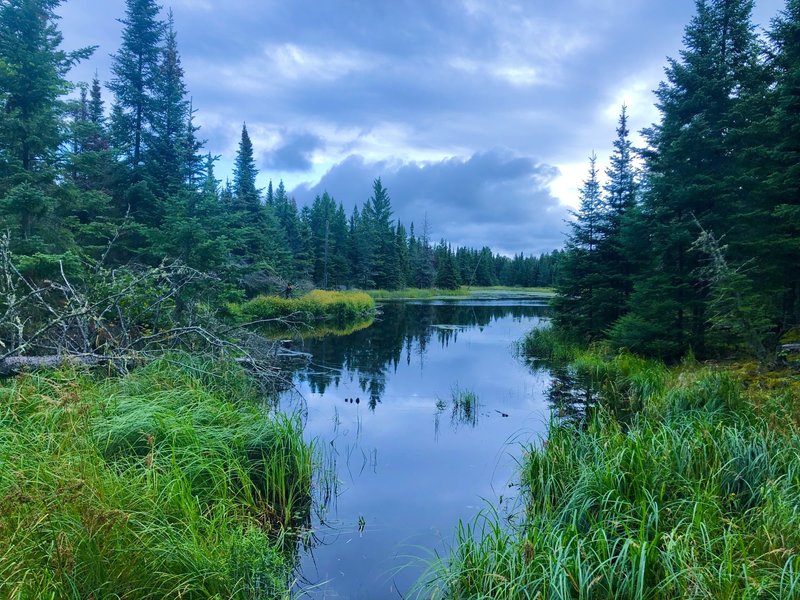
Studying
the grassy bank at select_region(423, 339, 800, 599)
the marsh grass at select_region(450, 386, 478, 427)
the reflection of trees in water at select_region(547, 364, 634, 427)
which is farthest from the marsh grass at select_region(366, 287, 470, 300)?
the grassy bank at select_region(423, 339, 800, 599)

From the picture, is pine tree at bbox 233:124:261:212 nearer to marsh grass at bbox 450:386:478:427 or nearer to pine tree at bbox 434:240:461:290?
marsh grass at bbox 450:386:478:427

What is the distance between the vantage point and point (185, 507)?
139 inches

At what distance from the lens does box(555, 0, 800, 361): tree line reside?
31.2 ft

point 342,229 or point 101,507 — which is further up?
point 342,229

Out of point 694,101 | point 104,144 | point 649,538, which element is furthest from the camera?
point 104,144

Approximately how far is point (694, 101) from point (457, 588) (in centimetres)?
1293

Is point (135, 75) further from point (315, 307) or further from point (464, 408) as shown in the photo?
point (464, 408)

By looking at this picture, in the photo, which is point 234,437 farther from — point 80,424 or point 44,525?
point 44,525

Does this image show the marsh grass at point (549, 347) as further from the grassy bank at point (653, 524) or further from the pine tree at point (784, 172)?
the grassy bank at point (653, 524)

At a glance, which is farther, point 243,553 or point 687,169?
point 687,169

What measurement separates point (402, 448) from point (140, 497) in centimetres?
509

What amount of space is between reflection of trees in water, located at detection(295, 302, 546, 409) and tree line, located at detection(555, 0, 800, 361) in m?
7.25

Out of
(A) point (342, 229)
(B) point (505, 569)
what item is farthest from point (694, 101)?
(A) point (342, 229)

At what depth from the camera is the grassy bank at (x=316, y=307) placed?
23.5 meters
